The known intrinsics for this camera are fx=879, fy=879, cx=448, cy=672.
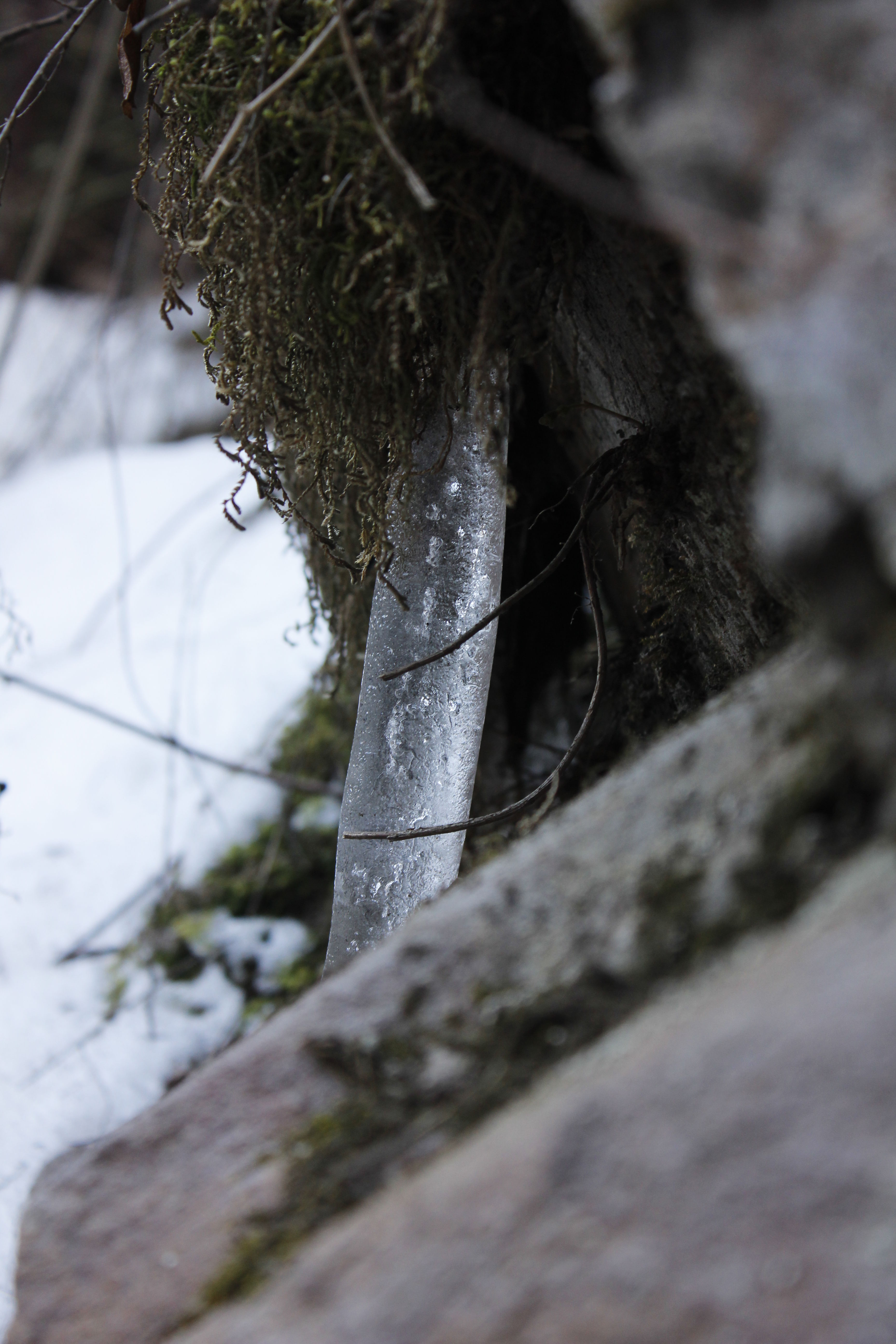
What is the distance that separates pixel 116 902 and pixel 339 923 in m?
1.14

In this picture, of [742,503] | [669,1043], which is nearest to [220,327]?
[742,503]

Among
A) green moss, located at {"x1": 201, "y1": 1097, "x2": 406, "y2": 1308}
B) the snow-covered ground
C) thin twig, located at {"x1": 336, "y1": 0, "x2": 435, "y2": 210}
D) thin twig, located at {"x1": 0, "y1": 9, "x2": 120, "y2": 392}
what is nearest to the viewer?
green moss, located at {"x1": 201, "y1": 1097, "x2": 406, "y2": 1308}

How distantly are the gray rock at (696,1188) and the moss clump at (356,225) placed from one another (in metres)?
0.55

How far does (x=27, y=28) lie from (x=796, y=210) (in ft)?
3.87

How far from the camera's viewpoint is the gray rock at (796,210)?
407 millimetres

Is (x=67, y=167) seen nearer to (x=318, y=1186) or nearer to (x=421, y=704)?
(x=421, y=704)

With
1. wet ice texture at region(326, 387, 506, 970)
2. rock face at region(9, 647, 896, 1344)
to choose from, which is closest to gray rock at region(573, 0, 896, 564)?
rock face at region(9, 647, 896, 1344)

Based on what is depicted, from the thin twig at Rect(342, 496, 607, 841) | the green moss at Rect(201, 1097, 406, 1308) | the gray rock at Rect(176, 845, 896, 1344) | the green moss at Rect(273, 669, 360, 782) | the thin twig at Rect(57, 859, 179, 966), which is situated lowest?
the gray rock at Rect(176, 845, 896, 1344)

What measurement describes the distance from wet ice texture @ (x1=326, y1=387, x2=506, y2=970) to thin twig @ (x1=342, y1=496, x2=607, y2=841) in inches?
1.8

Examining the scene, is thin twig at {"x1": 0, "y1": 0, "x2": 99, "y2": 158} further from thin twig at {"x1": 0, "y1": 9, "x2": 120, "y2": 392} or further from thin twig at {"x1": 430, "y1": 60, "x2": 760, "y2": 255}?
thin twig at {"x1": 0, "y1": 9, "x2": 120, "y2": 392}

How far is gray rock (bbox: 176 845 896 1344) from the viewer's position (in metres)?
0.42

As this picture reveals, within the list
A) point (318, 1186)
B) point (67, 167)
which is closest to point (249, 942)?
point (318, 1186)

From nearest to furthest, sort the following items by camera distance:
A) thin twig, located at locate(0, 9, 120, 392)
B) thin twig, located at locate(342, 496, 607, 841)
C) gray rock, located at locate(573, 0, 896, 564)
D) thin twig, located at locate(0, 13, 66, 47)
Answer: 1. gray rock, located at locate(573, 0, 896, 564)
2. thin twig, located at locate(342, 496, 607, 841)
3. thin twig, located at locate(0, 13, 66, 47)
4. thin twig, located at locate(0, 9, 120, 392)

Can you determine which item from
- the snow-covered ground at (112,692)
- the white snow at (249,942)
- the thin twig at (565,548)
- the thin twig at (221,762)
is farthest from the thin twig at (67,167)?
the thin twig at (565,548)
